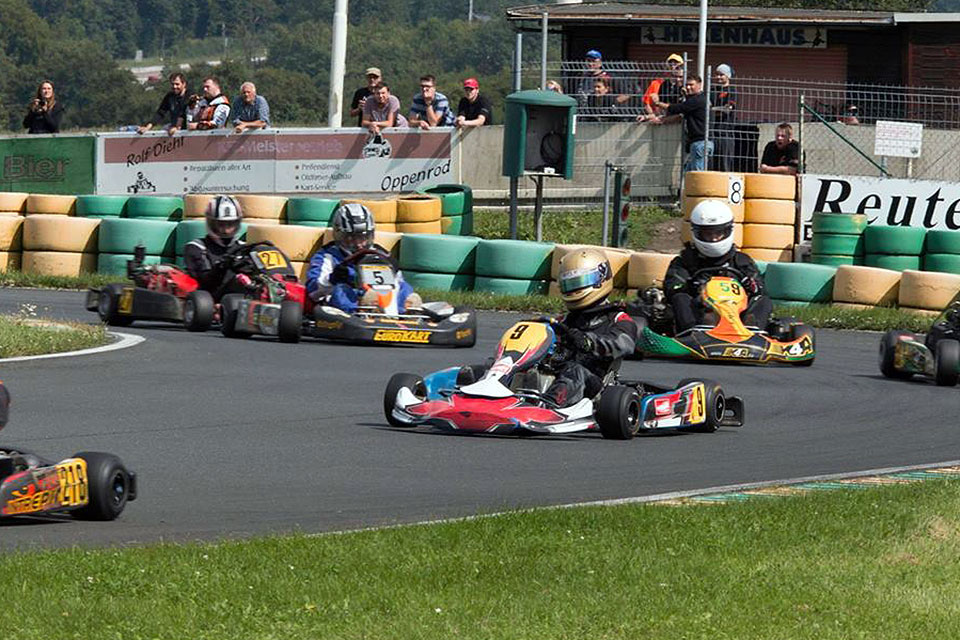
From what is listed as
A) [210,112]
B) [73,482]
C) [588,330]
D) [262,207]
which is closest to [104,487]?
[73,482]

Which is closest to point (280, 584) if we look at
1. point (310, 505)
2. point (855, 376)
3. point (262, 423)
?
point (310, 505)

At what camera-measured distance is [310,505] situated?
7.75m

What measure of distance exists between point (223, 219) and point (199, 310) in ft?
2.63

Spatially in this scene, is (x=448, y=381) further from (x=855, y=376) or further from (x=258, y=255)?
(x=258, y=255)

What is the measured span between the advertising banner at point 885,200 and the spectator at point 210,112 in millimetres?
7045

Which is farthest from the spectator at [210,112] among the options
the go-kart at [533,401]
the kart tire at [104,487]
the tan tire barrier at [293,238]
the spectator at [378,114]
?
the kart tire at [104,487]

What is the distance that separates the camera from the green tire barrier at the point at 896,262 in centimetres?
1878

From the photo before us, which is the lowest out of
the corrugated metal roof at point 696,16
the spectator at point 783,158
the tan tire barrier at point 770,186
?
the tan tire barrier at point 770,186

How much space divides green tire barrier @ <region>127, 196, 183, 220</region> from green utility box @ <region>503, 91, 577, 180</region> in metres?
3.70

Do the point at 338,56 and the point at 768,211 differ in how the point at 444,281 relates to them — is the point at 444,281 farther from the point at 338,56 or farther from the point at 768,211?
the point at 338,56

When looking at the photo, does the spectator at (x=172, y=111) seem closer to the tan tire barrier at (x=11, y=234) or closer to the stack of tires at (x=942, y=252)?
the tan tire barrier at (x=11, y=234)

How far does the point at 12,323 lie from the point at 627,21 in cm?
1730

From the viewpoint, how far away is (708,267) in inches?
573

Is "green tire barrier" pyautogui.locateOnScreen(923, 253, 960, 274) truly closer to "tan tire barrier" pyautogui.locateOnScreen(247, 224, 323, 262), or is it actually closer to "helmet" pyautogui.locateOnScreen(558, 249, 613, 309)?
"tan tire barrier" pyautogui.locateOnScreen(247, 224, 323, 262)
